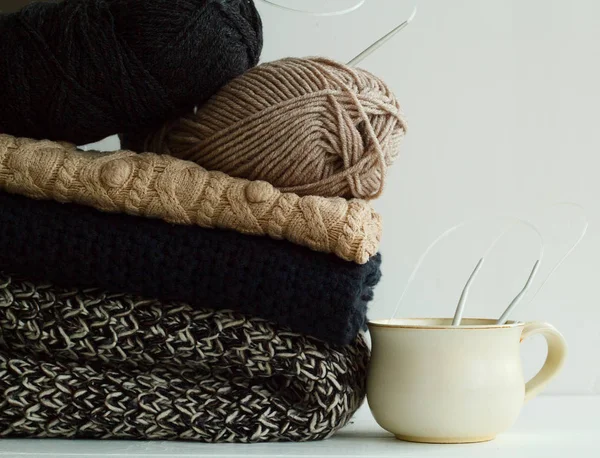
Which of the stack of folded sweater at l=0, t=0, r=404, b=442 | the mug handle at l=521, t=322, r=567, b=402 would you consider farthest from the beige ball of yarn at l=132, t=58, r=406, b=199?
the mug handle at l=521, t=322, r=567, b=402

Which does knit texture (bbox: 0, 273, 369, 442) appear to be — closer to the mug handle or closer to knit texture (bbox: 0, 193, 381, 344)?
knit texture (bbox: 0, 193, 381, 344)

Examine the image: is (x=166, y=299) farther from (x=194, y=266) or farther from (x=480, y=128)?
(x=480, y=128)

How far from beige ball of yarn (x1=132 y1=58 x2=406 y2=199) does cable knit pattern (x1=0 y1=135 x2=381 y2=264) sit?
23 mm

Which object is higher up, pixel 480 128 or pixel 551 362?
pixel 480 128

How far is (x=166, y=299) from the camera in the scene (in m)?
0.53

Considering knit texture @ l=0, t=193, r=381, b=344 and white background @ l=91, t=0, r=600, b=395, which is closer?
knit texture @ l=0, t=193, r=381, b=344

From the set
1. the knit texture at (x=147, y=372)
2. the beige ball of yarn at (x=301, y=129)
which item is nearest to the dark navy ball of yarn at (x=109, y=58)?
the beige ball of yarn at (x=301, y=129)

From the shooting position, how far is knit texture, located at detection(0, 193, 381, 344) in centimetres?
51

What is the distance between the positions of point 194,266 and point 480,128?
421 millimetres

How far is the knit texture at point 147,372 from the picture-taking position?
514 mm

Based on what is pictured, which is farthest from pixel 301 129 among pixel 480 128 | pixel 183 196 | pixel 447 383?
pixel 480 128

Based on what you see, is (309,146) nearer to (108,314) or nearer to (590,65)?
(108,314)

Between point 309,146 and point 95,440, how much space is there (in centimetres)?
26

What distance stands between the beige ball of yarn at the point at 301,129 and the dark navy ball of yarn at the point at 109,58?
1.1 inches
